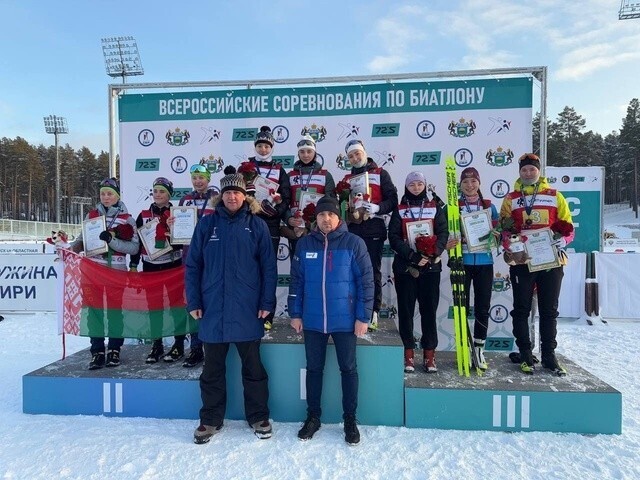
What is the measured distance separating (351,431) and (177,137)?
4574mm

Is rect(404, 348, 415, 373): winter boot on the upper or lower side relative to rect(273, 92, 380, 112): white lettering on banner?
lower

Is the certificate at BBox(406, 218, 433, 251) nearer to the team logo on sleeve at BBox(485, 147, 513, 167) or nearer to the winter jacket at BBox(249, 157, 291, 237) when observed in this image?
the winter jacket at BBox(249, 157, 291, 237)

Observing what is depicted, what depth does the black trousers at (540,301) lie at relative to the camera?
411 cm

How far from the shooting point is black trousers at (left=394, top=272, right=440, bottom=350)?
13.8 ft

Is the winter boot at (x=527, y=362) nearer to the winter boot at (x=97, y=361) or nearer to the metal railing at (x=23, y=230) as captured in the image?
the winter boot at (x=97, y=361)

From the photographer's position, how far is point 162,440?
11.4ft

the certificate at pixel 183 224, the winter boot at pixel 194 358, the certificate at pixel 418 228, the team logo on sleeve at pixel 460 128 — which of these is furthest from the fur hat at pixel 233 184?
the team logo on sleeve at pixel 460 128

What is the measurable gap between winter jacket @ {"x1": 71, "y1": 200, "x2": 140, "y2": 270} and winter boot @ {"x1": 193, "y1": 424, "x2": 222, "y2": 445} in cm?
199

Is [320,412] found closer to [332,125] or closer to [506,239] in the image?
[506,239]

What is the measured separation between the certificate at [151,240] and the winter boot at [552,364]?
3.90 meters

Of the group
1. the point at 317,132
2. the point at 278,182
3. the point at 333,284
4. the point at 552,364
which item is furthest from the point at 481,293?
the point at 317,132

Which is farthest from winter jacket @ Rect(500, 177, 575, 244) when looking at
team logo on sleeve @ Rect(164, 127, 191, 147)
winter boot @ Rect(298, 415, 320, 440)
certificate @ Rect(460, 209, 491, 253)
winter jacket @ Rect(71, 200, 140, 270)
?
team logo on sleeve @ Rect(164, 127, 191, 147)

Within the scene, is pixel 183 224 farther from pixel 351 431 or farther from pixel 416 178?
pixel 351 431

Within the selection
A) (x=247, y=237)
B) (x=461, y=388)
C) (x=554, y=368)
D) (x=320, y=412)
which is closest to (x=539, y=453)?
(x=461, y=388)
